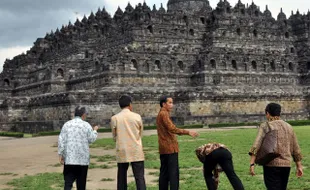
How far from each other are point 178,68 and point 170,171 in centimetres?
4262

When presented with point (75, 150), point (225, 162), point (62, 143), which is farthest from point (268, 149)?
point (62, 143)

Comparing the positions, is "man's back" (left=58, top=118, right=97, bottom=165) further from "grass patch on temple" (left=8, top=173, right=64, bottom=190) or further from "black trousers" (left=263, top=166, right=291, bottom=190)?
"black trousers" (left=263, top=166, right=291, bottom=190)

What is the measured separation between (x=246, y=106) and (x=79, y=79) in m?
18.9

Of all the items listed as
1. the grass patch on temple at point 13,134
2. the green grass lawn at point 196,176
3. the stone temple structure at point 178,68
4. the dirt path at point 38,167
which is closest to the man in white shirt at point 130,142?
the green grass lawn at point 196,176

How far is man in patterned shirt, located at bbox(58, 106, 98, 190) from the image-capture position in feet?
35.4

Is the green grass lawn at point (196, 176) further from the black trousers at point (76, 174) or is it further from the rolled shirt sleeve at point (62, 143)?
the rolled shirt sleeve at point (62, 143)

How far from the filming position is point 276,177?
912 centimetres

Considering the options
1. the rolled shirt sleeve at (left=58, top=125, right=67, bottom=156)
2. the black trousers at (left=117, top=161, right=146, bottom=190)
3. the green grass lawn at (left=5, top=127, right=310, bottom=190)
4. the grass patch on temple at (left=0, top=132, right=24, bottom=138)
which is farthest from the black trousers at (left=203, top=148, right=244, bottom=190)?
the grass patch on temple at (left=0, top=132, right=24, bottom=138)

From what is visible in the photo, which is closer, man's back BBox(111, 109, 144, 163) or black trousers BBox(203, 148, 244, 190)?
black trousers BBox(203, 148, 244, 190)

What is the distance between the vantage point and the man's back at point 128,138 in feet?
35.3

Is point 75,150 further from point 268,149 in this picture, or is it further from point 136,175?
point 268,149

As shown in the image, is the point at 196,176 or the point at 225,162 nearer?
the point at 225,162

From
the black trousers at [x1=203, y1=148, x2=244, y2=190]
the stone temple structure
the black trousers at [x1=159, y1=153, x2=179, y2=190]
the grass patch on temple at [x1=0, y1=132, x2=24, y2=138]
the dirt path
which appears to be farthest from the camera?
the stone temple structure

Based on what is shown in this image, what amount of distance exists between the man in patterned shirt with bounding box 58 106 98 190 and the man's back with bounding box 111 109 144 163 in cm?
62
